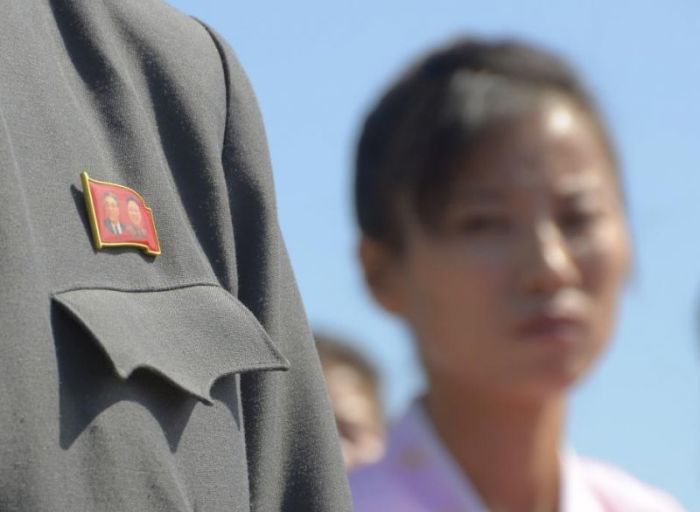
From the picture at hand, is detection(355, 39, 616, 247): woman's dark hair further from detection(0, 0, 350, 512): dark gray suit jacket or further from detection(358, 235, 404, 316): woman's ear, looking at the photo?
detection(0, 0, 350, 512): dark gray suit jacket

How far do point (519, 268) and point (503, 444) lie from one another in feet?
0.64

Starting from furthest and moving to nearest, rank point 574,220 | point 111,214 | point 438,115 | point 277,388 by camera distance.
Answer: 1. point 438,115
2. point 574,220
3. point 277,388
4. point 111,214

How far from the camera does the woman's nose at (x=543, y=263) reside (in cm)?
212

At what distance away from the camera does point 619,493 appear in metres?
2.16

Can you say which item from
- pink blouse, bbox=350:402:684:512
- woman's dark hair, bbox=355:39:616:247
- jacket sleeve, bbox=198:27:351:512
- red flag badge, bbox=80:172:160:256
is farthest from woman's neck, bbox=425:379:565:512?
red flag badge, bbox=80:172:160:256

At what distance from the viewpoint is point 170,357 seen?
1444 mm

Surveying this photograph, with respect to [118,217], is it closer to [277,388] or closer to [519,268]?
[277,388]

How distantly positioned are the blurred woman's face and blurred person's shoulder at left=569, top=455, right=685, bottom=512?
120 millimetres

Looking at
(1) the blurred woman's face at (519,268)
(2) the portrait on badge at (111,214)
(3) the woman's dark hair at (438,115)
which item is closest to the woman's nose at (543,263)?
(1) the blurred woman's face at (519,268)

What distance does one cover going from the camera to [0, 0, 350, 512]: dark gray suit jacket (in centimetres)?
134

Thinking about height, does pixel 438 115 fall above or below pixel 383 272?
above

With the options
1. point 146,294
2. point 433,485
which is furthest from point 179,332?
point 433,485

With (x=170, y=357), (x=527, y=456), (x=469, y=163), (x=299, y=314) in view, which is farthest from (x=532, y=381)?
(x=170, y=357)

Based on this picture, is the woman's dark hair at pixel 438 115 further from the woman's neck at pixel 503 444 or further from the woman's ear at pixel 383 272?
the woman's neck at pixel 503 444
